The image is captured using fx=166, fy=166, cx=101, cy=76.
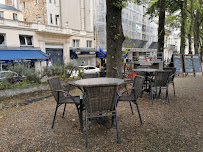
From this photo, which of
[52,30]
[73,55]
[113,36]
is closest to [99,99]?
[113,36]

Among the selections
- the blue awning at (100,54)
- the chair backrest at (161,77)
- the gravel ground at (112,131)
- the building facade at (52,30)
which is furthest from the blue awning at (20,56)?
the chair backrest at (161,77)

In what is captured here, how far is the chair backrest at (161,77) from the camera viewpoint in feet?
16.9

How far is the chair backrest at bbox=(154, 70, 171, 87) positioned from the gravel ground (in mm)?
761

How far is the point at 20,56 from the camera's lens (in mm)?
16859

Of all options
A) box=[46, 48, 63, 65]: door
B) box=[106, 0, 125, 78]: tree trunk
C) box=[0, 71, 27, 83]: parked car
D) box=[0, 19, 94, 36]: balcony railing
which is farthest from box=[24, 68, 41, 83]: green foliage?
box=[46, 48, 63, 65]: door

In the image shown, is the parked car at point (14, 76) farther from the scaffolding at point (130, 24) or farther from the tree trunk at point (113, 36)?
the scaffolding at point (130, 24)

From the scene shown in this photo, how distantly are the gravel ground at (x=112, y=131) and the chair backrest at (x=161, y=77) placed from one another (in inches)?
30.0

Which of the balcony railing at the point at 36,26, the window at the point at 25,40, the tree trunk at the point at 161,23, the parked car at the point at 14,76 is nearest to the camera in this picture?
the parked car at the point at 14,76

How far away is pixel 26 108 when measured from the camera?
4.96 metres

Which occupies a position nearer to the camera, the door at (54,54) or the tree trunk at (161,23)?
the tree trunk at (161,23)

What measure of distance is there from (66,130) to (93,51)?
77.1ft

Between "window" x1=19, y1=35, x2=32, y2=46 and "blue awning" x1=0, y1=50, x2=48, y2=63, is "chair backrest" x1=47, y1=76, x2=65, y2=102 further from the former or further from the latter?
"window" x1=19, y1=35, x2=32, y2=46

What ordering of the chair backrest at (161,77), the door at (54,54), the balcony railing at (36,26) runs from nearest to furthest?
the chair backrest at (161,77), the balcony railing at (36,26), the door at (54,54)

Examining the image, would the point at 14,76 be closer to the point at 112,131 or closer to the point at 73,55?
the point at 112,131
